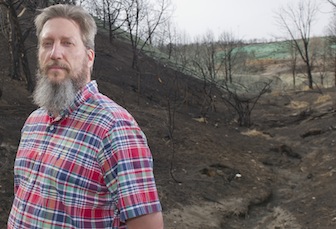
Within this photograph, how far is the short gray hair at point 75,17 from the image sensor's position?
67.6 inches

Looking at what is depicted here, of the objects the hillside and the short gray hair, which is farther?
the hillside

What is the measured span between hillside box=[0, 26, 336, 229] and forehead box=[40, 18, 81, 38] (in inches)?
155

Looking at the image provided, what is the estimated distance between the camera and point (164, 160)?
9.37m

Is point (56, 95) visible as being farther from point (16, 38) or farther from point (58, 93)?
point (16, 38)

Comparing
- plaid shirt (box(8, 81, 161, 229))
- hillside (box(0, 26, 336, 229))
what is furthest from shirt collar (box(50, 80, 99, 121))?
hillside (box(0, 26, 336, 229))

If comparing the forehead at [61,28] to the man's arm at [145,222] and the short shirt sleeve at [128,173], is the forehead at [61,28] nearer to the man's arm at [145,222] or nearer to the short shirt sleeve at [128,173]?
the short shirt sleeve at [128,173]

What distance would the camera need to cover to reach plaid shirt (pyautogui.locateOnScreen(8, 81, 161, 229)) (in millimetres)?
1493

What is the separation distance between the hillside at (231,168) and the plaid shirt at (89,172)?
3787 millimetres

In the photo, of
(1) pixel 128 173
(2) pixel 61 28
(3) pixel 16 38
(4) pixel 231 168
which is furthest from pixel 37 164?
(3) pixel 16 38

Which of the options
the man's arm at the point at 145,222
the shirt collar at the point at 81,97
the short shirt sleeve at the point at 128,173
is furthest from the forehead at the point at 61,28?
the man's arm at the point at 145,222

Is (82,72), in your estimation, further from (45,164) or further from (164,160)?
(164,160)

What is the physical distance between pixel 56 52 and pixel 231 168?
821cm

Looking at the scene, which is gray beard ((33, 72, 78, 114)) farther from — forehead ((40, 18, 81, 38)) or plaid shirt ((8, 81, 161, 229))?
forehead ((40, 18, 81, 38))

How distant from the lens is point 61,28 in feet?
5.62
